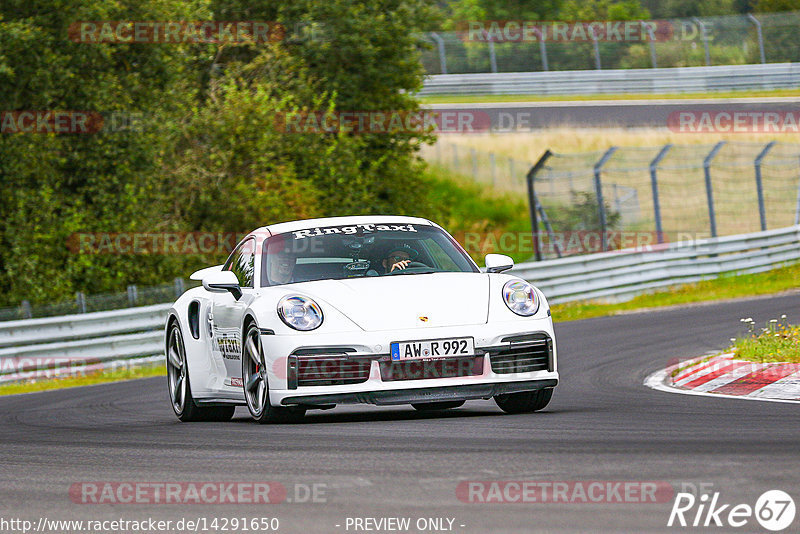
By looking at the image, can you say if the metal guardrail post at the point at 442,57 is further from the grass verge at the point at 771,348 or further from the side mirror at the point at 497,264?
the side mirror at the point at 497,264

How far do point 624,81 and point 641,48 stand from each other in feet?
6.78

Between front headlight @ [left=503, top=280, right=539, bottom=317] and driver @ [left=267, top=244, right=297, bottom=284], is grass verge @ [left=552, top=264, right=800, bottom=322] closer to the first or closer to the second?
driver @ [left=267, top=244, right=297, bottom=284]

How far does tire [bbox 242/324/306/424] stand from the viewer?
8.58 metres

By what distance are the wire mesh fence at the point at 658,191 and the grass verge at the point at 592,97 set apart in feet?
6.87

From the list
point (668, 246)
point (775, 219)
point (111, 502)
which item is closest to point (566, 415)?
point (111, 502)

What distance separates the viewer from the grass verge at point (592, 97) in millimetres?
39562

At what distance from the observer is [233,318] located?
9297mm

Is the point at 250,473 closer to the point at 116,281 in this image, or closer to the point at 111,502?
the point at 111,502

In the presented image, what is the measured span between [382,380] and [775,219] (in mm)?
26254

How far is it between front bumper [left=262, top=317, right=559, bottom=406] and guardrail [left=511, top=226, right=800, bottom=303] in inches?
519

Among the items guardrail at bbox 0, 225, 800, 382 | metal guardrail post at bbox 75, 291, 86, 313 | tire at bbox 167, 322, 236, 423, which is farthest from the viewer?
metal guardrail post at bbox 75, 291, 86, 313

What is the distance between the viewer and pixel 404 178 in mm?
33219

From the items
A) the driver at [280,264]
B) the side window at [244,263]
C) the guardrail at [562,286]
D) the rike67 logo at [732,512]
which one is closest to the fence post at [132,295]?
the guardrail at [562,286]

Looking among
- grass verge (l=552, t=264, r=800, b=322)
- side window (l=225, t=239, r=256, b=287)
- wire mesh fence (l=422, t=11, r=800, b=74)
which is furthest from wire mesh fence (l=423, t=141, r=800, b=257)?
side window (l=225, t=239, r=256, b=287)
